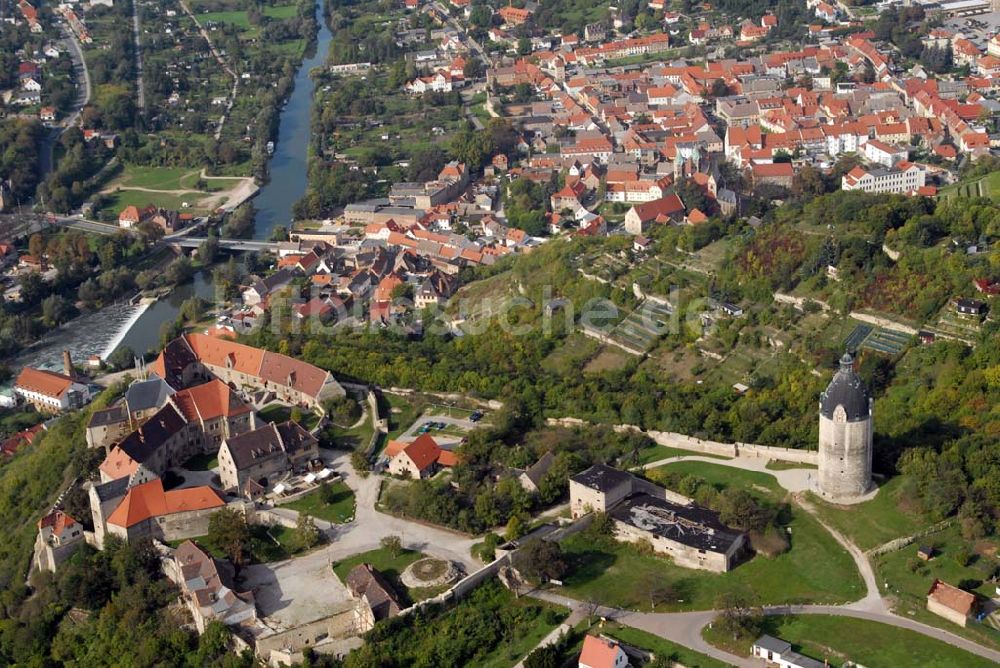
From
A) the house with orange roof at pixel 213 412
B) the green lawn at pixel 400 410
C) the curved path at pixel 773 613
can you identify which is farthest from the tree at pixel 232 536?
the curved path at pixel 773 613

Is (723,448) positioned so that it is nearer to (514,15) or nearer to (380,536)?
(380,536)

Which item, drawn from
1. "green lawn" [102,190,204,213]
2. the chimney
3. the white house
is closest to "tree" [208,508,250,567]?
the white house

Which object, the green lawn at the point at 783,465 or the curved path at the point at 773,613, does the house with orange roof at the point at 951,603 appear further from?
the green lawn at the point at 783,465

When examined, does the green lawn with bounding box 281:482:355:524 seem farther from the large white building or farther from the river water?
the large white building

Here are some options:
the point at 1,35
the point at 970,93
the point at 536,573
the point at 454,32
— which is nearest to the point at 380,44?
the point at 454,32

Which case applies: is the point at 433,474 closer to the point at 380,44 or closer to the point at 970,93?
the point at 970,93

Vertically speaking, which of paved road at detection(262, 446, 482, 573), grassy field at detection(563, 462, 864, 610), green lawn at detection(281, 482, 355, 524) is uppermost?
grassy field at detection(563, 462, 864, 610)

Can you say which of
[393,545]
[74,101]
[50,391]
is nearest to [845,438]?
[393,545]
